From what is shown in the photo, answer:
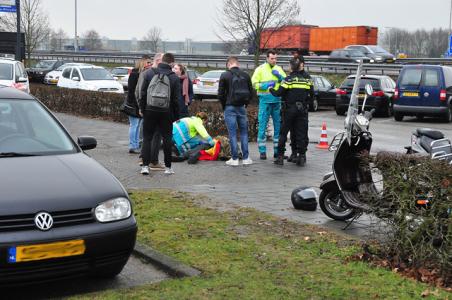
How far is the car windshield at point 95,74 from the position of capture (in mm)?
26203

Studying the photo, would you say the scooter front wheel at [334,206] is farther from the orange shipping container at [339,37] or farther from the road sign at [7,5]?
the orange shipping container at [339,37]

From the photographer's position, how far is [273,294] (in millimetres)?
4773

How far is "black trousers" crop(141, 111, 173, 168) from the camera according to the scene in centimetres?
999

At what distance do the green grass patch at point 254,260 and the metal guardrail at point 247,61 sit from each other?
20.7 m

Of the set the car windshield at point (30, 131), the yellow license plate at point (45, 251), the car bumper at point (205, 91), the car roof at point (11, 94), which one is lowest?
the yellow license plate at point (45, 251)

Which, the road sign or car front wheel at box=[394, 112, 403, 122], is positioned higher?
the road sign

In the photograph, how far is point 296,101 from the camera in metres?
11.3

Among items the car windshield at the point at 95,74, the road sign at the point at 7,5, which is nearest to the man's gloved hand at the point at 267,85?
the car windshield at the point at 95,74

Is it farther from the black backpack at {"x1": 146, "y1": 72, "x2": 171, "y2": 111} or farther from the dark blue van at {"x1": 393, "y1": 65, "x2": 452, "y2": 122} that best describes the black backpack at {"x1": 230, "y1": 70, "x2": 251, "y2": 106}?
the dark blue van at {"x1": 393, "y1": 65, "x2": 452, "y2": 122}

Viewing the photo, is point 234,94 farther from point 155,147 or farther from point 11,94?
point 11,94

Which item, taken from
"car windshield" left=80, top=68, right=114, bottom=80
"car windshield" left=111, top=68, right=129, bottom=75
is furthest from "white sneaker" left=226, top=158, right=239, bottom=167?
"car windshield" left=111, top=68, right=129, bottom=75

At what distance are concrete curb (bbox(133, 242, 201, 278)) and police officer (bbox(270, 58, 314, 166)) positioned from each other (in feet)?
19.1

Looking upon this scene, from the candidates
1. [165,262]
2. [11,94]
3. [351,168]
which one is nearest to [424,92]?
[351,168]

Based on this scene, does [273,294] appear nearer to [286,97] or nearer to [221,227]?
[221,227]
